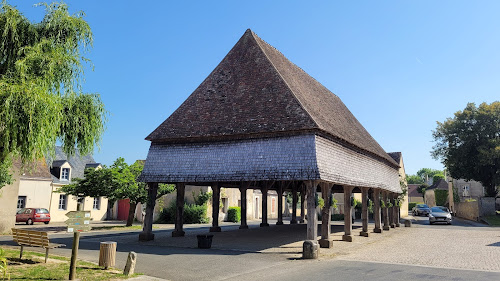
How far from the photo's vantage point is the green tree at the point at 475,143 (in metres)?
36.1

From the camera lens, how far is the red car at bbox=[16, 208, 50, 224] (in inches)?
1023

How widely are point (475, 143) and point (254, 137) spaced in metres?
32.7

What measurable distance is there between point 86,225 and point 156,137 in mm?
8398

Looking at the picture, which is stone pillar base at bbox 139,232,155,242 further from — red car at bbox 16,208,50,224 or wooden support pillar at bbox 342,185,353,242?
red car at bbox 16,208,50,224

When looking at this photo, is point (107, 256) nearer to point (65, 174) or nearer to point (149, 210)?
point (149, 210)

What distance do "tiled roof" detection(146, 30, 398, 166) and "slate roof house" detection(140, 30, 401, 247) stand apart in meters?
0.04

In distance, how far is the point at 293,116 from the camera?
46.2 ft

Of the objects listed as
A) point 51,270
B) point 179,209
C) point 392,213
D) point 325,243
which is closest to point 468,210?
point 392,213

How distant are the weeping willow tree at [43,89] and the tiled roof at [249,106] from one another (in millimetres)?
4068

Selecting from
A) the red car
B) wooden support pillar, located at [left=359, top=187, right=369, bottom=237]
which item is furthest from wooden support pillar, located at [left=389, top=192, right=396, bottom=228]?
the red car

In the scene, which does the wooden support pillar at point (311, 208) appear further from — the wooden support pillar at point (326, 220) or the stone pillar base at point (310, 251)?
the wooden support pillar at point (326, 220)

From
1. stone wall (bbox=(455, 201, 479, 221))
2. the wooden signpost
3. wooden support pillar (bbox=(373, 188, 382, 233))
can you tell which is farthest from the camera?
stone wall (bbox=(455, 201, 479, 221))

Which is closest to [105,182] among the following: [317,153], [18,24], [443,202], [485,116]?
[18,24]

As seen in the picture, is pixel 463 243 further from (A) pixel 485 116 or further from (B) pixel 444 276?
(A) pixel 485 116
